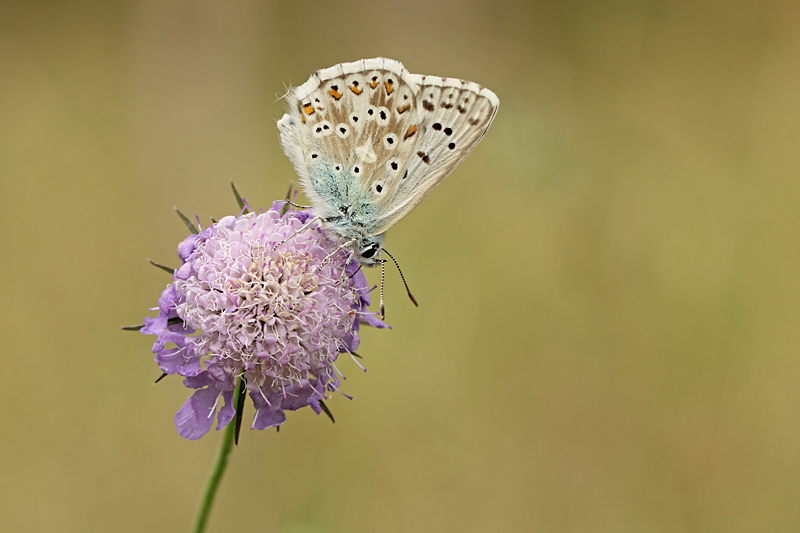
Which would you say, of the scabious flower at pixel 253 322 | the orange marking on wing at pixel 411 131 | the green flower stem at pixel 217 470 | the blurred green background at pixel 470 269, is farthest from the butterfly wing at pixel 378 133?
the blurred green background at pixel 470 269

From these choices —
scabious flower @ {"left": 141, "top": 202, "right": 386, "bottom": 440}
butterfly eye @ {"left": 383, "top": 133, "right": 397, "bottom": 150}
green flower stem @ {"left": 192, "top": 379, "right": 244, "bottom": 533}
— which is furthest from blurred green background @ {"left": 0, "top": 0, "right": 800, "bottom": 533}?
butterfly eye @ {"left": 383, "top": 133, "right": 397, "bottom": 150}

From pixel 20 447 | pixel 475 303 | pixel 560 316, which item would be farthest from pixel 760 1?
pixel 20 447

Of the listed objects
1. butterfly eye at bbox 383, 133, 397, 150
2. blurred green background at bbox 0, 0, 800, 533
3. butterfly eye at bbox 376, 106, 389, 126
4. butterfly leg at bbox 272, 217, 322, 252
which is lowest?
blurred green background at bbox 0, 0, 800, 533

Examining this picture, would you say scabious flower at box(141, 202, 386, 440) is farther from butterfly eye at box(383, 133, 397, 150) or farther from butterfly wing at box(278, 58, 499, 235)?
butterfly eye at box(383, 133, 397, 150)

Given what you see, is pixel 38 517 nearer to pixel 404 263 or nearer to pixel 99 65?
pixel 404 263

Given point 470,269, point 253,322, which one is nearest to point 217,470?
point 253,322

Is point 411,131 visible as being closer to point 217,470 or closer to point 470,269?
point 217,470
